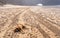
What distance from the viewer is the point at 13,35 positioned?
4188 mm

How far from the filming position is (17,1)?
21.4 meters

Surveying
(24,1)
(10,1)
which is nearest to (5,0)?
(10,1)

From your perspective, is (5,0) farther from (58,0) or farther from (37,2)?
(58,0)

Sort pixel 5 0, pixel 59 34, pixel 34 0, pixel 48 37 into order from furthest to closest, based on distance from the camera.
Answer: pixel 34 0, pixel 5 0, pixel 59 34, pixel 48 37

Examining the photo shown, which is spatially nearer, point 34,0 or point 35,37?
point 35,37

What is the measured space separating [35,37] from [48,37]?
35 cm

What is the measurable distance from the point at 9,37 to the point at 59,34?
145cm

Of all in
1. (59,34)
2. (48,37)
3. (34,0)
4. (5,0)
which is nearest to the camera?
(48,37)

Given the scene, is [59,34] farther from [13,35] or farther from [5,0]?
[5,0]

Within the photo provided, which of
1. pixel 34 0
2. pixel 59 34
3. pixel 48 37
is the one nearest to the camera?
pixel 48 37

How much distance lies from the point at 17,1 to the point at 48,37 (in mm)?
17819

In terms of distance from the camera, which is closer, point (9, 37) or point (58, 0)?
point (9, 37)

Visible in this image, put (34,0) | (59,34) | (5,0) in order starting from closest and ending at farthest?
(59,34) → (5,0) → (34,0)

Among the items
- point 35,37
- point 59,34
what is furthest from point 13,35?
point 59,34
